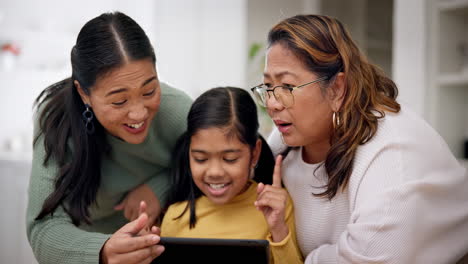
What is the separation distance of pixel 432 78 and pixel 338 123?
6.40ft

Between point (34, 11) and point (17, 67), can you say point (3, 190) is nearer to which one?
point (17, 67)

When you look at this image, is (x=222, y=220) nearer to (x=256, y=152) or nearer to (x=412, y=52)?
(x=256, y=152)

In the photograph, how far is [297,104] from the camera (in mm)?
1313

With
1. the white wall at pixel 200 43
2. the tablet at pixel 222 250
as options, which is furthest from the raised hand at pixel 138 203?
the white wall at pixel 200 43

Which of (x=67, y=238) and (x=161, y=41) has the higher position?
(x=161, y=41)

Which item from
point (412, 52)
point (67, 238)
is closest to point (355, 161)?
point (67, 238)

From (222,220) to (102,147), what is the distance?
0.45 metres

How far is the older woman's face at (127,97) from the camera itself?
1.43 meters

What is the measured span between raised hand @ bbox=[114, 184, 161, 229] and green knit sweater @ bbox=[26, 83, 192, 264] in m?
0.02

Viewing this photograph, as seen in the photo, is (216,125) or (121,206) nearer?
(216,125)

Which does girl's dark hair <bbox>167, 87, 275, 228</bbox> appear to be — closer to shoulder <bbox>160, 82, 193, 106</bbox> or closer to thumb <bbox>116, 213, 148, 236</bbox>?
shoulder <bbox>160, 82, 193, 106</bbox>

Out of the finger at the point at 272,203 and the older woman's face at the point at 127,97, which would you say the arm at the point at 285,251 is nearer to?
the finger at the point at 272,203

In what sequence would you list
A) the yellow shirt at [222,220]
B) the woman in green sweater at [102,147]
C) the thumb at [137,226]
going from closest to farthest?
the thumb at [137,226] < the woman in green sweater at [102,147] < the yellow shirt at [222,220]

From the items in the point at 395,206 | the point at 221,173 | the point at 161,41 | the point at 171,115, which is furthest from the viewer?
the point at 161,41
